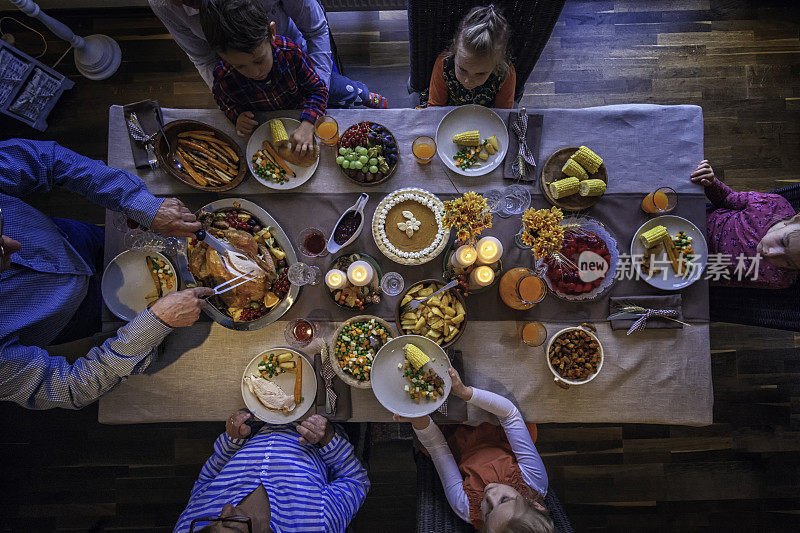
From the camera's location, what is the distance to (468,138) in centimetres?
216

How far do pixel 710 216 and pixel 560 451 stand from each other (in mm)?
2020

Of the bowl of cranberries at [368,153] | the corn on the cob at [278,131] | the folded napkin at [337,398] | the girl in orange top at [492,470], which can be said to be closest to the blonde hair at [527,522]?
the girl in orange top at [492,470]

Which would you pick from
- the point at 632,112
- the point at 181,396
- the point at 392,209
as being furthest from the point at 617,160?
the point at 181,396

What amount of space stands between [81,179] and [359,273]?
1418mm

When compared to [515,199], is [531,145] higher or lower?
higher

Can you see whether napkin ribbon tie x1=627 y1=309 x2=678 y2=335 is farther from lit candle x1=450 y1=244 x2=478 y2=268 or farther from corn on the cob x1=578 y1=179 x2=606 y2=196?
lit candle x1=450 y1=244 x2=478 y2=268

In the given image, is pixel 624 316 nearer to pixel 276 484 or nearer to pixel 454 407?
pixel 454 407

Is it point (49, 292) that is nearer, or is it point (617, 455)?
point (49, 292)

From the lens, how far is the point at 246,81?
223 centimetres

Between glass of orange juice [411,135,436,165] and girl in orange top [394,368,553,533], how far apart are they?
3.48 feet

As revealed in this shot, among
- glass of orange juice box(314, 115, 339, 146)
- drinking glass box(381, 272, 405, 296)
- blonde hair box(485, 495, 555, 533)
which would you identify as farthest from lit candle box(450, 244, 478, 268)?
blonde hair box(485, 495, 555, 533)

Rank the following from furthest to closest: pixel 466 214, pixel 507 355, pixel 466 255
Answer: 1. pixel 507 355
2. pixel 466 255
3. pixel 466 214

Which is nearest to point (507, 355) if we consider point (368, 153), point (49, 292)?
point (368, 153)

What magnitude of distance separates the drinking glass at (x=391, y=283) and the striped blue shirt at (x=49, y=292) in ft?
3.30
